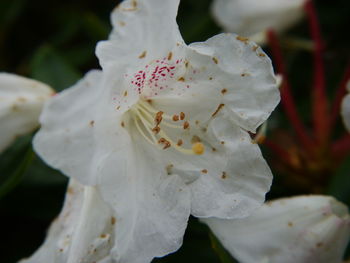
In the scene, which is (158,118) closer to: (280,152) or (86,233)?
(86,233)

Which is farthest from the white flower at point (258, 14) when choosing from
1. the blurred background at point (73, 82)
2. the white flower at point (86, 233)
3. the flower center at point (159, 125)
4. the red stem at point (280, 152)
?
the white flower at point (86, 233)

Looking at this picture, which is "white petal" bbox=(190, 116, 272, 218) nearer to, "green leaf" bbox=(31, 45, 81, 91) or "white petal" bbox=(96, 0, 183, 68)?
"white petal" bbox=(96, 0, 183, 68)

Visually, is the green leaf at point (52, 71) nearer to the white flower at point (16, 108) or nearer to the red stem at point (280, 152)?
the white flower at point (16, 108)

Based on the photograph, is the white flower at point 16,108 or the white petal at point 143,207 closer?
the white petal at point 143,207

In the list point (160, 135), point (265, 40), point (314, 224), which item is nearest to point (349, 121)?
point (314, 224)

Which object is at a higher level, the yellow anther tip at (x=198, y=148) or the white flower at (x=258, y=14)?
the yellow anther tip at (x=198, y=148)

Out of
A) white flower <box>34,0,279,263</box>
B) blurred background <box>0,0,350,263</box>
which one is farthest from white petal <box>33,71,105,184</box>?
blurred background <box>0,0,350,263</box>

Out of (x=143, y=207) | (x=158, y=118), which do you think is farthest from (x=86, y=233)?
(x=158, y=118)
